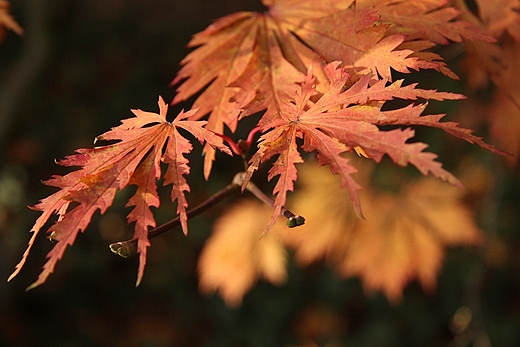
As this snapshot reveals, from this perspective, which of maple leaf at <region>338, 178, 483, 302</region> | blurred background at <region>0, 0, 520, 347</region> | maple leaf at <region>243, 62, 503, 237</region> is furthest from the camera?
blurred background at <region>0, 0, 520, 347</region>

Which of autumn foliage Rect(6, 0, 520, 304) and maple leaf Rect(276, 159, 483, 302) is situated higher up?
autumn foliage Rect(6, 0, 520, 304)

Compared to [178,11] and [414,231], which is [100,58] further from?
[414,231]

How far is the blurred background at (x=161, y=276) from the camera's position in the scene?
8.63 ft

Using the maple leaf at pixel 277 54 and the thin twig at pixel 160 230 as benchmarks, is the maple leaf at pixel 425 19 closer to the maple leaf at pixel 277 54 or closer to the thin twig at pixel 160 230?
the maple leaf at pixel 277 54

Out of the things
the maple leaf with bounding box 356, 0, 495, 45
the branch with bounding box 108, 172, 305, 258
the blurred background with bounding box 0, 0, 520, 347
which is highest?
the maple leaf with bounding box 356, 0, 495, 45

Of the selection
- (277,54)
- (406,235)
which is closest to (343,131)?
(277,54)

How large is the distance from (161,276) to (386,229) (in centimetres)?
141

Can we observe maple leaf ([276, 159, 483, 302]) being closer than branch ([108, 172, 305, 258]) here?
No

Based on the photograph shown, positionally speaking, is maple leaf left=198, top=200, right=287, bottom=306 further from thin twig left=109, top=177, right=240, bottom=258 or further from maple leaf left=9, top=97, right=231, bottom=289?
maple leaf left=9, top=97, right=231, bottom=289

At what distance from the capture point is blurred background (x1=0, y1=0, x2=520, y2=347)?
8.63 ft

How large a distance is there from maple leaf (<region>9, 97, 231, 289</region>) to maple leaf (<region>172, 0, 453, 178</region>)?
0.08m

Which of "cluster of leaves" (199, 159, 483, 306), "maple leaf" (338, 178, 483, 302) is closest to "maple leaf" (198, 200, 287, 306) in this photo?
"cluster of leaves" (199, 159, 483, 306)

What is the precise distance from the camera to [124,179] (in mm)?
605

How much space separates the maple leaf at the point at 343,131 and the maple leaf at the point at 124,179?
0.05 metres
